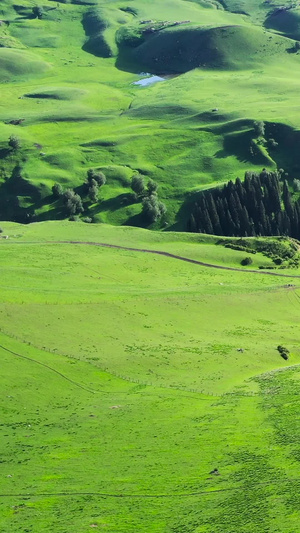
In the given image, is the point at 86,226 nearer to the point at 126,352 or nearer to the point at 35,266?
the point at 35,266

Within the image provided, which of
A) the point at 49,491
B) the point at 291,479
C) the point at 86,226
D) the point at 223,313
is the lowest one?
the point at 86,226

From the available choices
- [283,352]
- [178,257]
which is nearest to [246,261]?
[178,257]

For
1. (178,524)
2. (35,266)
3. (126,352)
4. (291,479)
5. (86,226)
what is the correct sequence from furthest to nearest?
1. (86,226)
2. (35,266)
3. (126,352)
4. (291,479)
5. (178,524)

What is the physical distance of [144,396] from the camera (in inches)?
3398

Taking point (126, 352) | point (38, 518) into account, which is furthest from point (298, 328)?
point (38, 518)

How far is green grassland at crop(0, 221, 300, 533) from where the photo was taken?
6141 cm

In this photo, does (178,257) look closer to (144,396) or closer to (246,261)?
(246,261)

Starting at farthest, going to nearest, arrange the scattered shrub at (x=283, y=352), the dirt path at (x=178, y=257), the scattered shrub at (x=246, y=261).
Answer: the scattered shrub at (x=246, y=261) → the dirt path at (x=178, y=257) → the scattered shrub at (x=283, y=352)

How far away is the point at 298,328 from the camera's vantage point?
11844 centimetres

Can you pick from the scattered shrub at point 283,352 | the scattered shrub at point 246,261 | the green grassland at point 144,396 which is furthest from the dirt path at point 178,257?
the scattered shrub at point 283,352

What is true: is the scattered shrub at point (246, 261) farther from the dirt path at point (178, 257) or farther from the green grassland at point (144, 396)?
the green grassland at point (144, 396)

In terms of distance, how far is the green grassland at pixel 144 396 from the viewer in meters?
61.4

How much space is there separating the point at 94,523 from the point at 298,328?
6803 cm

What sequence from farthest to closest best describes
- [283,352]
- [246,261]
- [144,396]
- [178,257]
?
[246,261] → [178,257] → [283,352] → [144,396]
